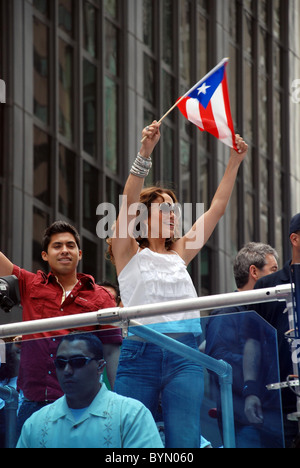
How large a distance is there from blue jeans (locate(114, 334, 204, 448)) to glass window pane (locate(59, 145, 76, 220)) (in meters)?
15.6

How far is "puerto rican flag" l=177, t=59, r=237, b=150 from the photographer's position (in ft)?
25.8

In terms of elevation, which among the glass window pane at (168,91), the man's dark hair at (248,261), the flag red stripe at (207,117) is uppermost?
the glass window pane at (168,91)

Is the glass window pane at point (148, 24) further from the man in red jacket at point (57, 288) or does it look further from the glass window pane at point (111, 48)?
the man in red jacket at point (57, 288)

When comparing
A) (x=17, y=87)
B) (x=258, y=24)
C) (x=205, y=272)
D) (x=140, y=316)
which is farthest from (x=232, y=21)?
(x=140, y=316)

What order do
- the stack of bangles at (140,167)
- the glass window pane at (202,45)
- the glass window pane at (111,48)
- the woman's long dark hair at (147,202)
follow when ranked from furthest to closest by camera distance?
the glass window pane at (202,45) < the glass window pane at (111,48) < the woman's long dark hair at (147,202) < the stack of bangles at (140,167)

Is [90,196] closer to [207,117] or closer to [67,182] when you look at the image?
[67,182]

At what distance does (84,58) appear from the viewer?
2208 centimetres

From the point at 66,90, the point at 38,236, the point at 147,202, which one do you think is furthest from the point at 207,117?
the point at 66,90

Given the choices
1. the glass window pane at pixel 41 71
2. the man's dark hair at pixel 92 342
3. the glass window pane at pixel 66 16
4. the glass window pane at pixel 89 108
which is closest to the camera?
the man's dark hair at pixel 92 342

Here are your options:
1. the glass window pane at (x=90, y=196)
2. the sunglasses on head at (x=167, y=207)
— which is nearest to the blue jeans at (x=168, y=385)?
the sunglasses on head at (x=167, y=207)

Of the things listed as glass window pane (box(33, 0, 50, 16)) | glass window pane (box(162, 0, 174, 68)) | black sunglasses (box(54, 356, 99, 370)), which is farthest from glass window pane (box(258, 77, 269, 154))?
black sunglasses (box(54, 356, 99, 370))

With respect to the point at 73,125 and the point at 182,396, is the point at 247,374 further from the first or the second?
the point at 73,125

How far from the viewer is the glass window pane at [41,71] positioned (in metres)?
20.3

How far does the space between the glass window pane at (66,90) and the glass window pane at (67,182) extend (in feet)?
1.35
